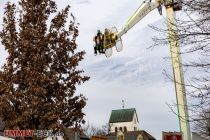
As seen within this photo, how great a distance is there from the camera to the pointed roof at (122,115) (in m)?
117

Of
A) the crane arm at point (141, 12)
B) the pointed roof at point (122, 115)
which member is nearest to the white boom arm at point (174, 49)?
the crane arm at point (141, 12)

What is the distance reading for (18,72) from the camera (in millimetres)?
19656

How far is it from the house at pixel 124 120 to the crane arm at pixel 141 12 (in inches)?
3708

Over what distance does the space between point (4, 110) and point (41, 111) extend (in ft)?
5.52

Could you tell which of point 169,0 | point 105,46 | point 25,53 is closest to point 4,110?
point 25,53

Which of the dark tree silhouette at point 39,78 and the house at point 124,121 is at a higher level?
the house at point 124,121

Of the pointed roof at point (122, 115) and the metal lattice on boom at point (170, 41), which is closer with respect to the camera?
the metal lattice on boom at point (170, 41)

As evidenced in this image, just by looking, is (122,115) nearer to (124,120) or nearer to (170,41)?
(124,120)

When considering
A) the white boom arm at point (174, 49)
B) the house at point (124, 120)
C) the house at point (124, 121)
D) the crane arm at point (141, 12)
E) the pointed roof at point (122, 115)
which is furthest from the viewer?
the pointed roof at point (122, 115)

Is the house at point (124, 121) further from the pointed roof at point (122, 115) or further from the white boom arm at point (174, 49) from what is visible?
the white boom arm at point (174, 49)

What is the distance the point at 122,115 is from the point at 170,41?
361 ft

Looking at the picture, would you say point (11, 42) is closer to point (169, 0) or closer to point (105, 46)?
point (105, 46)

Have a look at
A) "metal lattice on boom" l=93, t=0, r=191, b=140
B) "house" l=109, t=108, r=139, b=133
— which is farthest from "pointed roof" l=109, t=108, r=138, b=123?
"metal lattice on boom" l=93, t=0, r=191, b=140

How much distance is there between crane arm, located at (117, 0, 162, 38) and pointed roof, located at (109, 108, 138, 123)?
96417 millimetres
